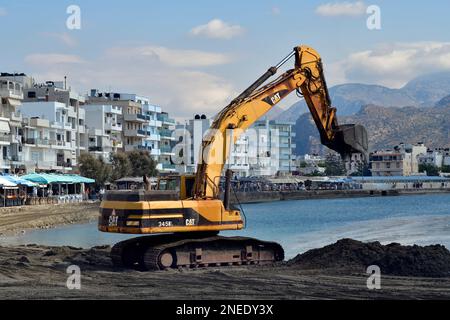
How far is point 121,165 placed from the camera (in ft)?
300

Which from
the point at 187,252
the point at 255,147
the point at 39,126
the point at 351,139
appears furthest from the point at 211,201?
the point at 255,147

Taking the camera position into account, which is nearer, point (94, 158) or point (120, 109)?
point (94, 158)

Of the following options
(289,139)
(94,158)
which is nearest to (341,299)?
(94,158)

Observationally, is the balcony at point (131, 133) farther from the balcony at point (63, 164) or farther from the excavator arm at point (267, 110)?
the excavator arm at point (267, 110)

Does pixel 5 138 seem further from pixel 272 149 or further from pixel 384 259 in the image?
pixel 272 149

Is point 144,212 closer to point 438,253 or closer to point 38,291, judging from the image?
point 38,291

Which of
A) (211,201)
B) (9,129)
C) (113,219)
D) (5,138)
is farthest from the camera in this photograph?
(9,129)

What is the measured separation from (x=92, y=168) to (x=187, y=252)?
6234cm

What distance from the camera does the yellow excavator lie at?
22484 millimetres

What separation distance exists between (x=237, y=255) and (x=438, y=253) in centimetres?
549

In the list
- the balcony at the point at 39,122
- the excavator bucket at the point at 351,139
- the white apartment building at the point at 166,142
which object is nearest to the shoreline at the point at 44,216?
the balcony at the point at 39,122

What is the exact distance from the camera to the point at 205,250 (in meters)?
23.8

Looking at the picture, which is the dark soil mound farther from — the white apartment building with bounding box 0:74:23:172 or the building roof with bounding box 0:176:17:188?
the white apartment building with bounding box 0:74:23:172

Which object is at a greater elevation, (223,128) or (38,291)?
(223,128)
